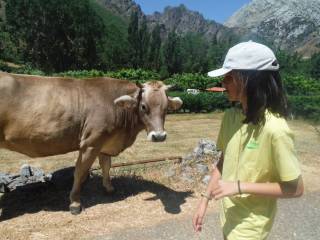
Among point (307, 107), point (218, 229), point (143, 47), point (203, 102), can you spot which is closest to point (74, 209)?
point (218, 229)

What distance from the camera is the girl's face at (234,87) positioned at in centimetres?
286

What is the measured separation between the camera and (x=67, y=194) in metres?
8.50

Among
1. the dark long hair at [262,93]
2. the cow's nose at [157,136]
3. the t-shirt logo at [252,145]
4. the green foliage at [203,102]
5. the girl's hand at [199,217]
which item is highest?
the dark long hair at [262,93]

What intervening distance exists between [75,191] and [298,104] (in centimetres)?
2387

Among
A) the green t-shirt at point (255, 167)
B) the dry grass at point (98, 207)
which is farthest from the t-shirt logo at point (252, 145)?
the dry grass at point (98, 207)

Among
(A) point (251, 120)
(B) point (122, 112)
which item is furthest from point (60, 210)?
(A) point (251, 120)

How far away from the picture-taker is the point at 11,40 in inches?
3022

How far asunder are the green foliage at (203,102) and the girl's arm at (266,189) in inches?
1136

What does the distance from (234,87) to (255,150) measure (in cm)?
43

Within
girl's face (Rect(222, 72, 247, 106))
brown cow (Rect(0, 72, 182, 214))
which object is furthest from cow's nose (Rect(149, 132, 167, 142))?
girl's face (Rect(222, 72, 247, 106))

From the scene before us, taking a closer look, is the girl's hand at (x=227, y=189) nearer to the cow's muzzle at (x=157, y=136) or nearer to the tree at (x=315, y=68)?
the cow's muzzle at (x=157, y=136)

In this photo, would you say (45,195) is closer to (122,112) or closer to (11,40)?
(122,112)

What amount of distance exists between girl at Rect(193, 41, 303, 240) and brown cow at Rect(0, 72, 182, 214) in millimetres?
4555

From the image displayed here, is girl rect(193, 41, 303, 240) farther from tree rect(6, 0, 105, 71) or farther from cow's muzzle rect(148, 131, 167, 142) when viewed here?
tree rect(6, 0, 105, 71)
